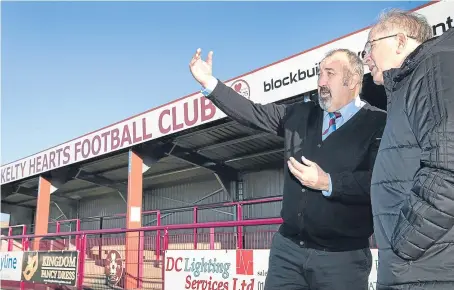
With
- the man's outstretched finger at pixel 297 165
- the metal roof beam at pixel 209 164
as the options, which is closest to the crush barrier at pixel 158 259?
the man's outstretched finger at pixel 297 165

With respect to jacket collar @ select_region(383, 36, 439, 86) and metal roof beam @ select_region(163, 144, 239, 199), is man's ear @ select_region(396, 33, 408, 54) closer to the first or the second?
jacket collar @ select_region(383, 36, 439, 86)

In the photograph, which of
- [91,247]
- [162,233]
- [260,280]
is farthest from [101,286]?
[260,280]

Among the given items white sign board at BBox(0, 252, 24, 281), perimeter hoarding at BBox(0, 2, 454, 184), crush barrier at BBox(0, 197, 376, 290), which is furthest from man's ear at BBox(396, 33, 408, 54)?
white sign board at BBox(0, 252, 24, 281)

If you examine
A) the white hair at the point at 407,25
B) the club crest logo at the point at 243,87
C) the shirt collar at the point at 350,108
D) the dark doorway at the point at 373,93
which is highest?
the club crest logo at the point at 243,87

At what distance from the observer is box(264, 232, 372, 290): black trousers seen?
2.10 m

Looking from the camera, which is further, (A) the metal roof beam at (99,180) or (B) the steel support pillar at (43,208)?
(A) the metal roof beam at (99,180)

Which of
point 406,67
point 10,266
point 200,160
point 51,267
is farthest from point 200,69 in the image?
point 200,160

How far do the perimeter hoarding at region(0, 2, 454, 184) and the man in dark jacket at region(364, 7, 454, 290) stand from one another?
4908 mm

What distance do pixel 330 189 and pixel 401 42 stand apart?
73 centimetres

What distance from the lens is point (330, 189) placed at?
2080mm

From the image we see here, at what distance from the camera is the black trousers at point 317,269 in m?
2.10

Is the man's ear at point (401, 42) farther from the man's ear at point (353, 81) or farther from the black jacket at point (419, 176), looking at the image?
the man's ear at point (353, 81)

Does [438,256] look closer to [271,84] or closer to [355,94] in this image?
[355,94]

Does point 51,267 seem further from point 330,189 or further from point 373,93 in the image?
point 330,189
